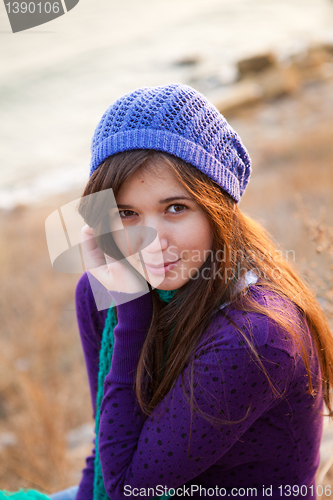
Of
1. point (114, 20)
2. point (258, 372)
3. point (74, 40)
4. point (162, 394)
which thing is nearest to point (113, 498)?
point (162, 394)

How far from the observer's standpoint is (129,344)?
4.33ft

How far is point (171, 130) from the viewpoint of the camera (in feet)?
3.85

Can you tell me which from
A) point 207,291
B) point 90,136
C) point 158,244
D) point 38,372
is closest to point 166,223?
point 158,244

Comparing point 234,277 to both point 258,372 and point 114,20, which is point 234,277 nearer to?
point 258,372

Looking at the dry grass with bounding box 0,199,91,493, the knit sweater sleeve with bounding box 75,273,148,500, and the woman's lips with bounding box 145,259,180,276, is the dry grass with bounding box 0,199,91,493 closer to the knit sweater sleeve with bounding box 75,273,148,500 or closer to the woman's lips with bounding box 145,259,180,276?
the knit sweater sleeve with bounding box 75,273,148,500

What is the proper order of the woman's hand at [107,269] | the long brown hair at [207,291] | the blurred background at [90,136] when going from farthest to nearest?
the blurred background at [90,136] → the woman's hand at [107,269] → the long brown hair at [207,291]

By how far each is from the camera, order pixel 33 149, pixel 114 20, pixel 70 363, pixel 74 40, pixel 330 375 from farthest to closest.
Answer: pixel 114 20 → pixel 74 40 → pixel 33 149 → pixel 70 363 → pixel 330 375

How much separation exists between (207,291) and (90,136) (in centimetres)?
986

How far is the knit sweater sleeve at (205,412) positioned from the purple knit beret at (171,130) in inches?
18.3

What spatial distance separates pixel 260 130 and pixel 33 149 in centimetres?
617

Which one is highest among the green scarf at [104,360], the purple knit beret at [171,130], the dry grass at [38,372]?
the purple knit beret at [171,130]

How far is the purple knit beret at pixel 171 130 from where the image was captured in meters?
1.16

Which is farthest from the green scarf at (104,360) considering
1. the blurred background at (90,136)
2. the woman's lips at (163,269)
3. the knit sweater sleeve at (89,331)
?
the blurred background at (90,136)

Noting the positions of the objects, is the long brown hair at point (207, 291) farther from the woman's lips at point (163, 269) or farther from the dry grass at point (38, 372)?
the dry grass at point (38, 372)
